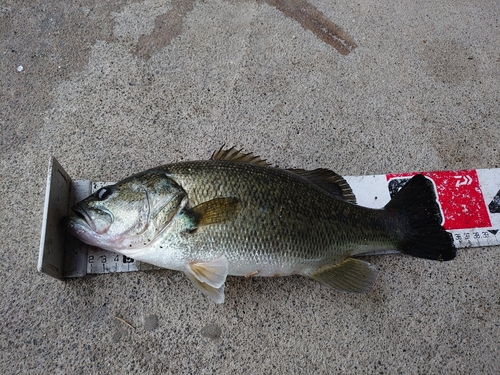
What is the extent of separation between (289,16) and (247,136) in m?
0.98

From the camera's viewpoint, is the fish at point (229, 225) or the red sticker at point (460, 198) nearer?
the fish at point (229, 225)

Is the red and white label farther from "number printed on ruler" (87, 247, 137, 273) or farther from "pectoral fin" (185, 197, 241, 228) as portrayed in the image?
"number printed on ruler" (87, 247, 137, 273)

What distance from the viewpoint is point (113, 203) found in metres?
1.72

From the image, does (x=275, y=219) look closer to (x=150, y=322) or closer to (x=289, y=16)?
(x=150, y=322)

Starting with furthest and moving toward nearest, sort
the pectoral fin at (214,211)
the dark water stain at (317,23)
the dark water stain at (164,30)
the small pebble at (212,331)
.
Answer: the dark water stain at (317,23)
the dark water stain at (164,30)
the small pebble at (212,331)
the pectoral fin at (214,211)

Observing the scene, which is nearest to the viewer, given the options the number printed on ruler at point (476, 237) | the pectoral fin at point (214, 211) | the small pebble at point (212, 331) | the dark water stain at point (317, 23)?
the pectoral fin at point (214, 211)

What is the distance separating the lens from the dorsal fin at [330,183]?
1.95 meters

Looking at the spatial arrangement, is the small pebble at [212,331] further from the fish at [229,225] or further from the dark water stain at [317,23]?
the dark water stain at [317,23]

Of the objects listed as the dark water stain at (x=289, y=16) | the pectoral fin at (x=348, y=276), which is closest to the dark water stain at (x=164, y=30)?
the dark water stain at (x=289, y=16)

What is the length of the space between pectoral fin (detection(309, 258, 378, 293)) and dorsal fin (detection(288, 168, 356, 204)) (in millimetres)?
319

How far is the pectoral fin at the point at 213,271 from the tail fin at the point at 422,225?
0.86 meters

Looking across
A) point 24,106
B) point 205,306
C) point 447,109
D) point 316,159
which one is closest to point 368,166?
point 316,159

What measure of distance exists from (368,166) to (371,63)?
0.75 meters

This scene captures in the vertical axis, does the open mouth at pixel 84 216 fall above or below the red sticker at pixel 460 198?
above
